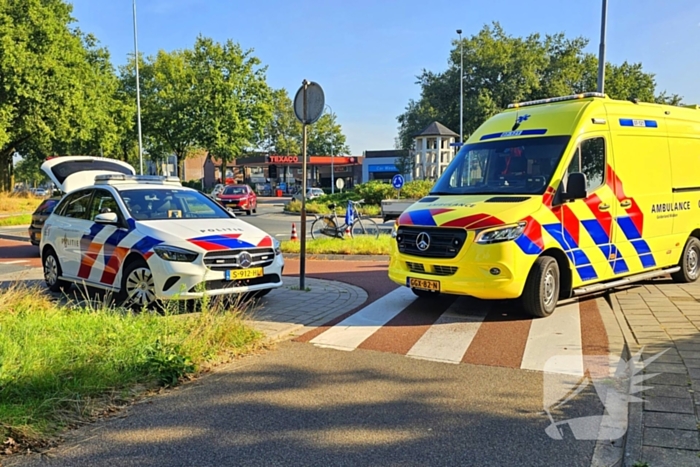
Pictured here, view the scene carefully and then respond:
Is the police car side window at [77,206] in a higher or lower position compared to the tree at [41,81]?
lower

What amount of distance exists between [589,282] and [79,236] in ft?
23.4

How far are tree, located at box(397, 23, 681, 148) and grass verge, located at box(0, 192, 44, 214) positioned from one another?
28.3 metres

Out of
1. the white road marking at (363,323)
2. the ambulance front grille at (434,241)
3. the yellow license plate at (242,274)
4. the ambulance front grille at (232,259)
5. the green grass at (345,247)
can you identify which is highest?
the ambulance front grille at (434,241)

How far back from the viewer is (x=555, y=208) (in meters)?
6.79

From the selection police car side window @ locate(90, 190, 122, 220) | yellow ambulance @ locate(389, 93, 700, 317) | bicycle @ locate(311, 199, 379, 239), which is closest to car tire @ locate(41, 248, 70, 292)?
police car side window @ locate(90, 190, 122, 220)

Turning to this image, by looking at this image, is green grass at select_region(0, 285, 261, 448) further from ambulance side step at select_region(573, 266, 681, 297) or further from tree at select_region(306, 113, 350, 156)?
tree at select_region(306, 113, 350, 156)

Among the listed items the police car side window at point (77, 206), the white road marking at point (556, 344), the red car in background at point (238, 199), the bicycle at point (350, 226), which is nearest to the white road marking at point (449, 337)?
the white road marking at point (556, 344)

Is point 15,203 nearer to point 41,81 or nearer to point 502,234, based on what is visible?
point 41,81

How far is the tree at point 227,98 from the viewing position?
4972 centimetres

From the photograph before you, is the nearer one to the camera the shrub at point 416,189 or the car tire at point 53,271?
the car tire at point 53,271

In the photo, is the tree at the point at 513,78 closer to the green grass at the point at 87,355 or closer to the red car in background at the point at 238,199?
the red car in background at the point at 238,199

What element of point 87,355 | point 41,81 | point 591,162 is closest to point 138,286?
point 87,355

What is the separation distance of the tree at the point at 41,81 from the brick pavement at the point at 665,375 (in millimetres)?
36218

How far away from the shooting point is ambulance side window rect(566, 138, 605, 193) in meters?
7.21
